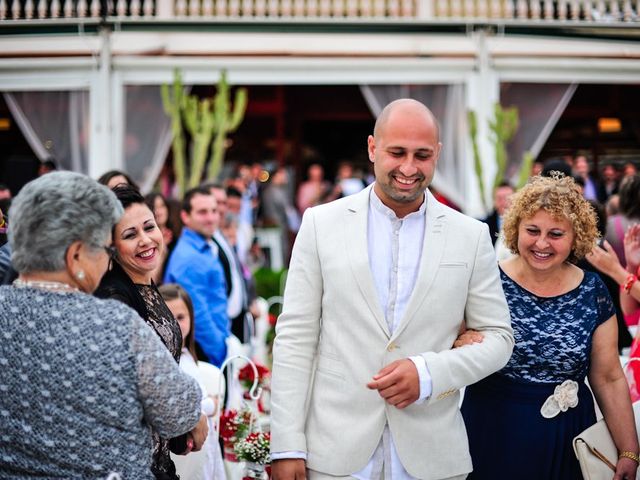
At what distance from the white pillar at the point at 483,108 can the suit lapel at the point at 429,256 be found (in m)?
10.5

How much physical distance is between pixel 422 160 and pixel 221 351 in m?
3.23

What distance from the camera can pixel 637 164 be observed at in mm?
17766

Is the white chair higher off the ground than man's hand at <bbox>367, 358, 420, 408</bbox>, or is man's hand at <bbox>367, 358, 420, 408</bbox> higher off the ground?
man's hand at <bbox>367, 358, 420, 408</bbox>

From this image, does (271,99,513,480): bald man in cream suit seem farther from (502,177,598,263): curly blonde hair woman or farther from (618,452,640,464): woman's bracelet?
(618,452,640,464): woman's bracelet

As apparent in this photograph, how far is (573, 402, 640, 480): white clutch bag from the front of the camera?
12.1 ft

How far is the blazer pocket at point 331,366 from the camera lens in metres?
3.21

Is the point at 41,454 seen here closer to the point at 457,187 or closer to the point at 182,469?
the point at 182,469

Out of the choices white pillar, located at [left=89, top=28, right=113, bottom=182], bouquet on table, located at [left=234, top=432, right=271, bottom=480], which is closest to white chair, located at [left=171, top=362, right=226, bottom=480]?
bouquet on table, located at [left=234, top=432, right=271, bottom=480]

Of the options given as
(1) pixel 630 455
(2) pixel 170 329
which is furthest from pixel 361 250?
(1) pixel 630 455

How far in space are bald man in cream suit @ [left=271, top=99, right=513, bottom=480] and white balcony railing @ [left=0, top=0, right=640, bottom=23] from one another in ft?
36.9

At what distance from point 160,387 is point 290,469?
731 millimetres

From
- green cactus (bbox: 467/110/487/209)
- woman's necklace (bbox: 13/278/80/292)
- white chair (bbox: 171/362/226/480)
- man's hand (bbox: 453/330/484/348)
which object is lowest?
white chair (bbox: 171/362/226/480)

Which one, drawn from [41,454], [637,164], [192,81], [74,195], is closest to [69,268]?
[74,195]

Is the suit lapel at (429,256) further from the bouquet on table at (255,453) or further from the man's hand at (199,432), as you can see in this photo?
the bouquet on table at (255,453)
